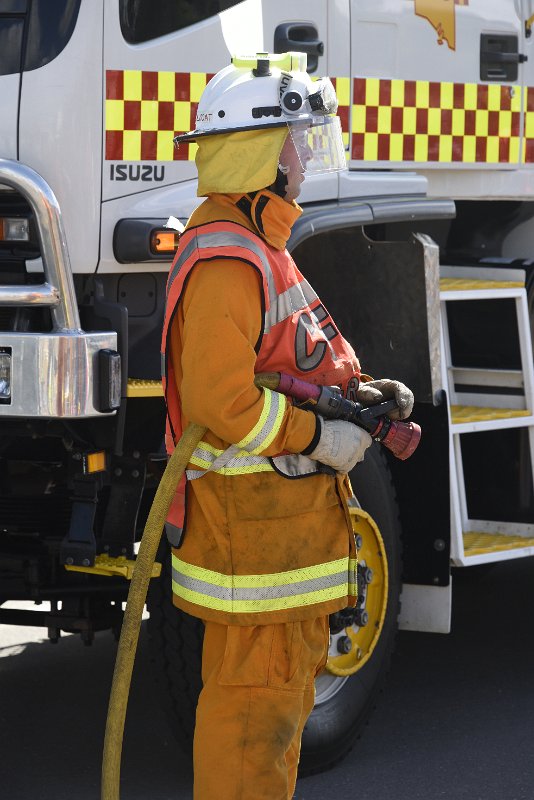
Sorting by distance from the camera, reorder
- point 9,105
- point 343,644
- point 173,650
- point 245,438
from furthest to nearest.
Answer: point 343,644 < point 173,650 < point 9,105 < point 245,438

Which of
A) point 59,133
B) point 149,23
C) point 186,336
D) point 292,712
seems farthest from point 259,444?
point 149,23

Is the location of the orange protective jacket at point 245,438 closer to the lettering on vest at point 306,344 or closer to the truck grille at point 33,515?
the lettering on vest at point 306,344

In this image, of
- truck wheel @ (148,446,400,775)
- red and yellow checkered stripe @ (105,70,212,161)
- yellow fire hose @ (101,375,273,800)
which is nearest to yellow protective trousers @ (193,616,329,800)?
yellow fire hose @ (101,375,273,800)

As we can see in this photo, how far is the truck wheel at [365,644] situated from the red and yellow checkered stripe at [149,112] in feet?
3.69

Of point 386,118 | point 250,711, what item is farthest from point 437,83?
point 250,711

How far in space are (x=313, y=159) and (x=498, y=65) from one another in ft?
5.27

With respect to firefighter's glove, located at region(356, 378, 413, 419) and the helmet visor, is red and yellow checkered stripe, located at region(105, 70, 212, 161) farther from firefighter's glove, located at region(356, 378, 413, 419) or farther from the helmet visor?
firefighter's glove, located at region(356, 378, 413, 419)

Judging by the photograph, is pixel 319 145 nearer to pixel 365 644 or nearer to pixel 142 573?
pixel 142 573

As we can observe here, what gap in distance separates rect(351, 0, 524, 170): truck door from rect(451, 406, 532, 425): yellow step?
2.63ft

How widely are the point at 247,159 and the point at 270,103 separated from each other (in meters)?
0.13

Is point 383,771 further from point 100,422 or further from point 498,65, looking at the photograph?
point 498,65

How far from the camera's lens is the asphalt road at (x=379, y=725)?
13.4ft

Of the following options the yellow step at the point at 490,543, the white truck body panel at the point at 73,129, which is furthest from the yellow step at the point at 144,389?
the yellow step at the point at 490,543

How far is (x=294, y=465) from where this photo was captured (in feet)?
9.87
